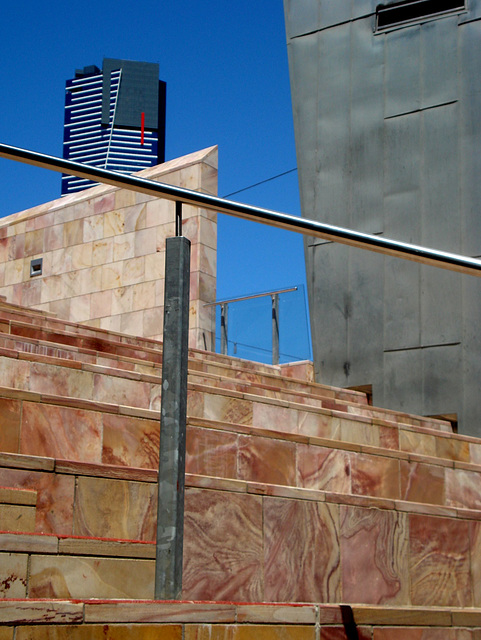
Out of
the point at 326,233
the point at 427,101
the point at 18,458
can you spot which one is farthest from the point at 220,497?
the point at 427,101

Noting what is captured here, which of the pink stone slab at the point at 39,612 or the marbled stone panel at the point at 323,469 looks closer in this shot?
the pink stone slab at the point at 39,612

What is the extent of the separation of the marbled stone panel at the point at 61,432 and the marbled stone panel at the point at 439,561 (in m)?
1.75

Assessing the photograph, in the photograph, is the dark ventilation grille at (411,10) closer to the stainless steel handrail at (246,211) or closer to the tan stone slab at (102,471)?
the stainless steel handrail at (246,211)

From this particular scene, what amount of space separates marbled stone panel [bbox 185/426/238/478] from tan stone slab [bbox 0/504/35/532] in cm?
152

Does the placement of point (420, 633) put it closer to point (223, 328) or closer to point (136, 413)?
point (136, 413)

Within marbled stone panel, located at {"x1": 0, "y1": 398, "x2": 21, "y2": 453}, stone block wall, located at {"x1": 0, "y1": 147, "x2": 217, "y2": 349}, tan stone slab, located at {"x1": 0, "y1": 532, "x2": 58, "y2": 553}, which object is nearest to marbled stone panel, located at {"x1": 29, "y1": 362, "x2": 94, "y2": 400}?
marbled stone panel, located at {"x1": 0, "y1": 398, "x2": 21, "y2": 453}

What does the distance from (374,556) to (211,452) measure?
102cm

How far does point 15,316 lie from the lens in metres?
7.59

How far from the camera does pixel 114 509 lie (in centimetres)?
387

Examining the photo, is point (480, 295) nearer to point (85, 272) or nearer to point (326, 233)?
point (326, 233)

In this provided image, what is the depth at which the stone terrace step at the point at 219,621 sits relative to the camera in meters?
2.47

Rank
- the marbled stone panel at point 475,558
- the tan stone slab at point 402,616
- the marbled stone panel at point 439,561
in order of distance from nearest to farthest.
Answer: the tan stone slab at point 402,616, the marbled stone panel at point 439,561, the marbled stone panel at point 475,558

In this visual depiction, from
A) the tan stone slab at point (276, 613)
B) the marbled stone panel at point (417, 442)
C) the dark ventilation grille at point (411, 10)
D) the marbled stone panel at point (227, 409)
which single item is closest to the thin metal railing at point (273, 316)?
the dark ventilation grille at point (411, 10)

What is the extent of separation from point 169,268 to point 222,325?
8929 mm
